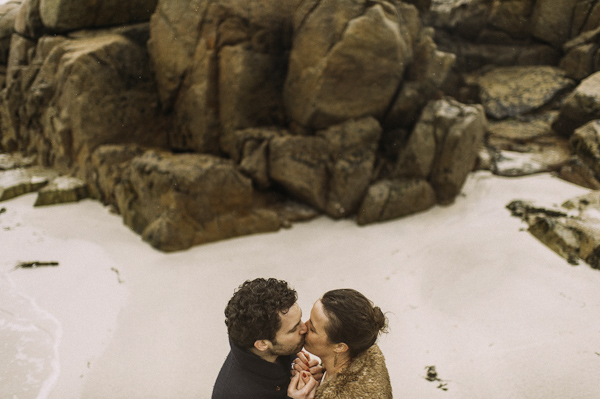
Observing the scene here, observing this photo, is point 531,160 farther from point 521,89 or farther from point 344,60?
point 344,60

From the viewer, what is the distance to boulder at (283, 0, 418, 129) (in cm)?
489

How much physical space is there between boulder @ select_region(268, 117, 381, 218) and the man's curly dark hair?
139 inches

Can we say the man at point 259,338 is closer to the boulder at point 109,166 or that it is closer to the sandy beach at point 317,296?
the sandy beach at point 317,296

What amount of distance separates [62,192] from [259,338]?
5201mm

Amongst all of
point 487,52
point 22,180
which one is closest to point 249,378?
point 22,180

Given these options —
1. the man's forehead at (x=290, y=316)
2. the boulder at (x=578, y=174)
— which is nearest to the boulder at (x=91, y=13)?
the man's forehead at (x=290, y=316)

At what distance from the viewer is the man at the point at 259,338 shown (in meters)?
1.85

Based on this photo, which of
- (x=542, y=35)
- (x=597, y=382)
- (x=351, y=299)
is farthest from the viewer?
(x=542, y=35)

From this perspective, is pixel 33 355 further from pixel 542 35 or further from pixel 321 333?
pixel 542 35

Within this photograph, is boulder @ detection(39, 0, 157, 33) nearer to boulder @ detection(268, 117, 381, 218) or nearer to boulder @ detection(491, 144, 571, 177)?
boulder @ detection(268, 117, 381, 218)

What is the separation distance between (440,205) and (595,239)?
2047 mm

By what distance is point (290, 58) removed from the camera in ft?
17.8

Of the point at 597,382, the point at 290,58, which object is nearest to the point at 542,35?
the point at 290,58

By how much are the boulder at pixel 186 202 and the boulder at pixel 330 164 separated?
61 centimetres
